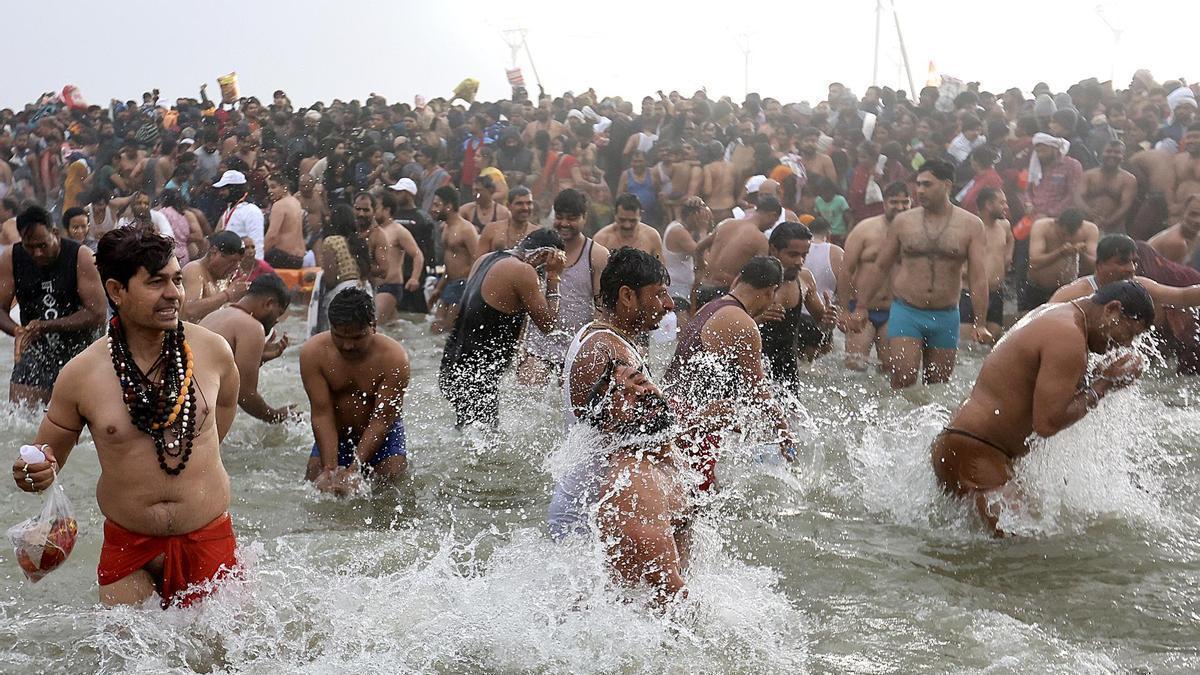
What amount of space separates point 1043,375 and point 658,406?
2.03 metres

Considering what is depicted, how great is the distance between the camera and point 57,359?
6926 millimetres

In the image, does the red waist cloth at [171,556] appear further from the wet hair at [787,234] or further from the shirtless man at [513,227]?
the shirtless man at [513,227]

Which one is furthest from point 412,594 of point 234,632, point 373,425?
point 373,425

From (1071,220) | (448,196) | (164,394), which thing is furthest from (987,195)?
(164,394)

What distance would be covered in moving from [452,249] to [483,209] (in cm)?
162

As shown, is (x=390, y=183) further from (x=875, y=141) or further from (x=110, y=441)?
(x=110, y=441)

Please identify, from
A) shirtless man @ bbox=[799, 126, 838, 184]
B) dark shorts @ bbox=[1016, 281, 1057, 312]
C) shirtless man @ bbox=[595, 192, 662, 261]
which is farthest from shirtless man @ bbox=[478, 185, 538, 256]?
shirtless man @ bbox=[799, 126, 838, 184]

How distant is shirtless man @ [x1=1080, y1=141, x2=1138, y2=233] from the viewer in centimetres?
1091

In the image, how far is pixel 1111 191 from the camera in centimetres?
1099

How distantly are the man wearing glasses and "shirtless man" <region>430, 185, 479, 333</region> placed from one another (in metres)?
3.15

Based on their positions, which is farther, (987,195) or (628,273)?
(987,195)

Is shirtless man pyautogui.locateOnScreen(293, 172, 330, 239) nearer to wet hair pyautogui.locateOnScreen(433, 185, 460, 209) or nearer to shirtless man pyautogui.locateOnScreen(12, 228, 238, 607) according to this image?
wet hair pyautogui.locateOnScreen(433, 185, 460, 209)

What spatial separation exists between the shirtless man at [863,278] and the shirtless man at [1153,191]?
3000 millimetres

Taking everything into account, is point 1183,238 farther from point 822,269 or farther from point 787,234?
point 787,234
